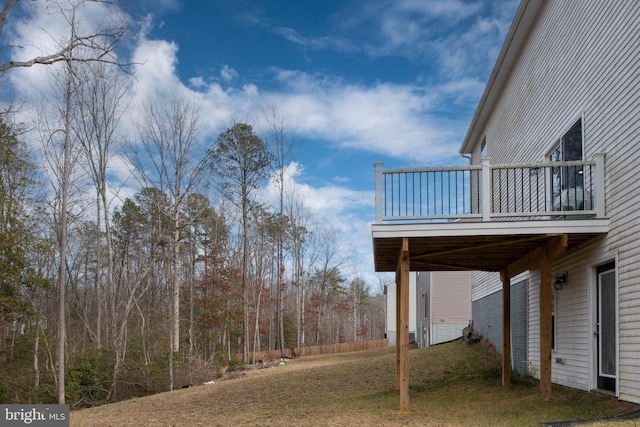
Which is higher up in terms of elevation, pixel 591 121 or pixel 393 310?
pixel 591 121

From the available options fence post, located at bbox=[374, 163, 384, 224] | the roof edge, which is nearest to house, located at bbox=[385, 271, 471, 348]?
the roof edge

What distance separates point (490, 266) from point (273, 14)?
35.5ft

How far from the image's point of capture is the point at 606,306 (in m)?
7.79

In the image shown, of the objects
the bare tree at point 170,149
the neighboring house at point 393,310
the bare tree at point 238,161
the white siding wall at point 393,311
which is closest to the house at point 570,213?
the bare tree at point 170,149

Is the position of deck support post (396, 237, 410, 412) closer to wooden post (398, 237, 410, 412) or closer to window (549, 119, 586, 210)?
wooden post (398, 237, 410, 412)

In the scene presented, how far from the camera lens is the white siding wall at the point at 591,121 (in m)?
6.96

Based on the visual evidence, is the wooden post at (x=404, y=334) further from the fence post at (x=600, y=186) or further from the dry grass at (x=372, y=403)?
the fence post at (x=600, y=186)

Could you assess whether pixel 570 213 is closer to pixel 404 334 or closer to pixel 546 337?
pixel 546 337

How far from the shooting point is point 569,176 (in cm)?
899

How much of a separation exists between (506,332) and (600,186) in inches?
161

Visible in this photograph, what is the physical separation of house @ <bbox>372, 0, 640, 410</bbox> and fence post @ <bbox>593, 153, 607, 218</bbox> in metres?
0.01

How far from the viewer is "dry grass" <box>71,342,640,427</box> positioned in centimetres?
759

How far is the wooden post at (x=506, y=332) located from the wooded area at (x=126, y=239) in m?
8.23

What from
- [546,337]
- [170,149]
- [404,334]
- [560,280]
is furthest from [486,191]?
[170,149]
